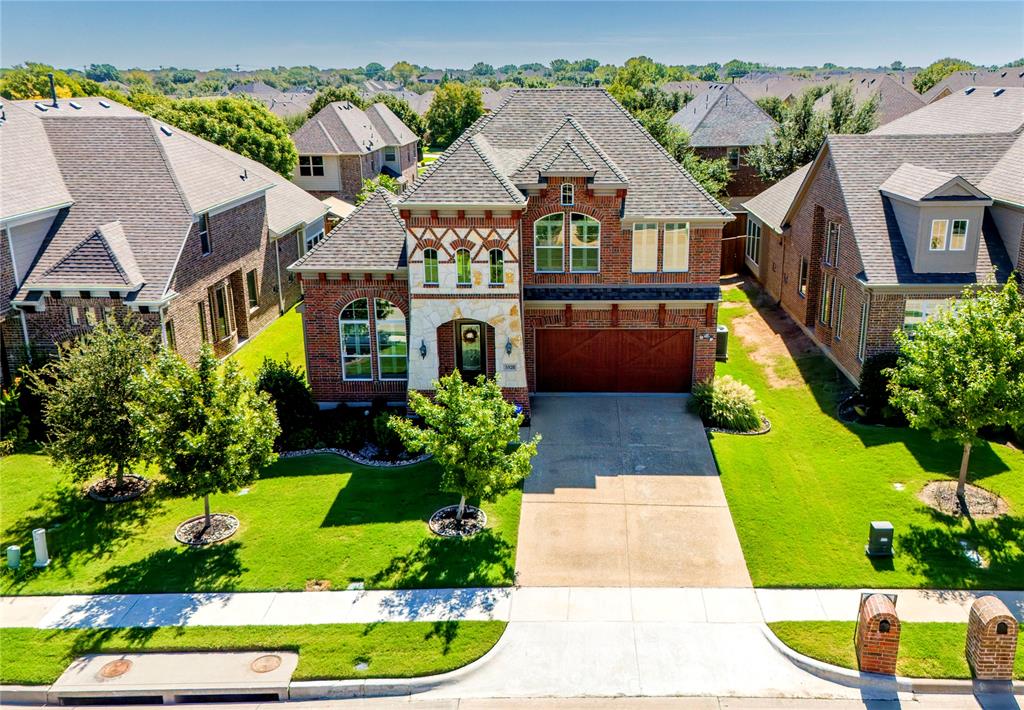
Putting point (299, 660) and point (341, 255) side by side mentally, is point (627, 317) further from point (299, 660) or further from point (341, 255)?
point (299, 660)

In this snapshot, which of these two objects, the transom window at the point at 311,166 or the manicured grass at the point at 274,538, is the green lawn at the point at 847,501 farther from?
the transom window at the point at 311,166

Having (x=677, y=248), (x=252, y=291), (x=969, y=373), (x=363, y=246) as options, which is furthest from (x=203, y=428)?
(x=252, y=291)

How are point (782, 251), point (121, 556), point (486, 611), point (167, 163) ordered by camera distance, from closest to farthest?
point (486, 611) < point (121, 556) < point (167, 163) < point (782, 251)

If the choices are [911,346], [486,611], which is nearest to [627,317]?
[911,346]

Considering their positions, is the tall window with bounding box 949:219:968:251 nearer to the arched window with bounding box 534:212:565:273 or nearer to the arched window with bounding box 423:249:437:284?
the arched window with bounding box 534:212:565:273

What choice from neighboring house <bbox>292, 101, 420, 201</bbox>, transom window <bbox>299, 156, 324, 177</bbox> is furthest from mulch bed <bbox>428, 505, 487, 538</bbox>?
transom window <bbox>299, 156, 324, 177</bbox>
